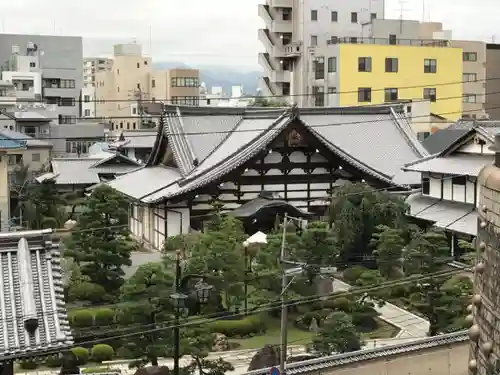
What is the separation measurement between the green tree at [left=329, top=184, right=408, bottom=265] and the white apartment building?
112 ft

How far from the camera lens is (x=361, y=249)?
26828mm

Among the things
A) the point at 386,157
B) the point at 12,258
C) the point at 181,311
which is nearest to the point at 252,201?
the point at 386,157

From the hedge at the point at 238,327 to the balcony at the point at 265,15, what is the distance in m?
46.0

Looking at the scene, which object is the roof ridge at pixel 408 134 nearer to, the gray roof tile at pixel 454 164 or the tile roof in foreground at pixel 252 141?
the tile roof in foreground at pixel 252 141

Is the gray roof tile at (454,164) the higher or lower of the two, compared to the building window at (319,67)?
lower

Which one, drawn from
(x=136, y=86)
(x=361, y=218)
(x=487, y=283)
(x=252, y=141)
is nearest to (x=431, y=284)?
(x=361, y=218)

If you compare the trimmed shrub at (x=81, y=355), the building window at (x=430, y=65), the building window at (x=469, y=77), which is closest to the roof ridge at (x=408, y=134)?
the trimmed shrub at (x=81, y=355)

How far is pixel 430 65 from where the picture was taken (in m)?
55.6

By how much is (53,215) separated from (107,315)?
16261 millimetres

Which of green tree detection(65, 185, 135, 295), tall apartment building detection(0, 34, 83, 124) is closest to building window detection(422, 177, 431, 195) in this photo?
green tree detection(65, 185, 135, 295)

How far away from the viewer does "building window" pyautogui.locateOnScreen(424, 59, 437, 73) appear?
55469 mm

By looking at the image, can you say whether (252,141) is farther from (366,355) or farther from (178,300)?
(178,300)

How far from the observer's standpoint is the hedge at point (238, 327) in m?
20.3

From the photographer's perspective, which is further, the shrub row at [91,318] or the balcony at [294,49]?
the balcony at [294,49]
